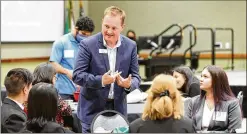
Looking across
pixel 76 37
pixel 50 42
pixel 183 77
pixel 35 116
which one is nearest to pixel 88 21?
pixel 76 37

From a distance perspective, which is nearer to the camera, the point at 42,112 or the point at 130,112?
the point at 42,112

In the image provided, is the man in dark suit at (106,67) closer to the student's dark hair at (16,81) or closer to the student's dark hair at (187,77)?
the student's dark hair at (16,81)

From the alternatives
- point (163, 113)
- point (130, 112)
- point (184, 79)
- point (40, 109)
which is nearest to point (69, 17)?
point (184, 79)

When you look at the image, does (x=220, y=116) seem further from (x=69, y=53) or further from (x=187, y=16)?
(x=187, y=16)

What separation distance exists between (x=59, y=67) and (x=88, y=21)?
1.89 ft

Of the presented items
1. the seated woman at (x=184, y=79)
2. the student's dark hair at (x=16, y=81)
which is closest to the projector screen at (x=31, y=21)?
the seated woman at (x=184, y=79)

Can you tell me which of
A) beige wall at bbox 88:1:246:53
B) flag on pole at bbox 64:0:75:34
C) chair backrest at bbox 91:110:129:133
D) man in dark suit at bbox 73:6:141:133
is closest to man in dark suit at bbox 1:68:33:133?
man in dark suit at bbox 73:6:141:133

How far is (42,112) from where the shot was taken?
2.58m

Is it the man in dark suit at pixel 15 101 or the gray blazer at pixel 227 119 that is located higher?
the man in dark suit at pixel 15 101

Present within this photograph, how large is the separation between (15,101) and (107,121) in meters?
0.61

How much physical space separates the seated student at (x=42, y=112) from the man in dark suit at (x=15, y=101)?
0.62 ft

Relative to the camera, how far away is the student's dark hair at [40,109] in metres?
2.57

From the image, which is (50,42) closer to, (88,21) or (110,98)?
(88,21)

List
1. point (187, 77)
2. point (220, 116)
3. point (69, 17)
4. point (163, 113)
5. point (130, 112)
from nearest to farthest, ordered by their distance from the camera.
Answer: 1. point (163, 113)
2. point (220, 116)
3. point (130, 112)
4. point (187, 77)
5. point (69, 17)
